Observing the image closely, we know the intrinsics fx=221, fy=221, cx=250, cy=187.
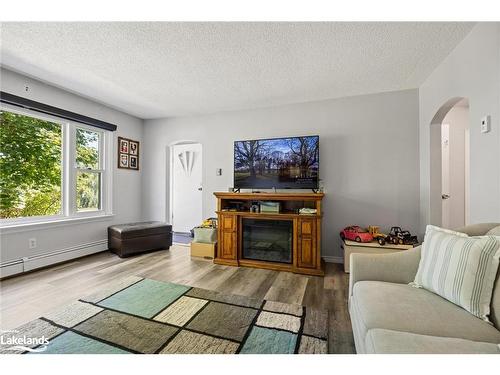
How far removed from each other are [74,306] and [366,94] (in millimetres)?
4040

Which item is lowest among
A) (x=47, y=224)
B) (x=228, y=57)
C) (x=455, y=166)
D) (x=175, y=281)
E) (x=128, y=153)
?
(x=175, y=281)

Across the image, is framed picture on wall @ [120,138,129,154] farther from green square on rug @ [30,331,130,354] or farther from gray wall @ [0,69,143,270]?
green square on rug @ [30,331,130,354]

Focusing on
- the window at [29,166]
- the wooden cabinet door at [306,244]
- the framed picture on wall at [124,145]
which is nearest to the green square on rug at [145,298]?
the wooden cabinet door at [306,244]

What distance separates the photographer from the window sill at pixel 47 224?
2506 mm

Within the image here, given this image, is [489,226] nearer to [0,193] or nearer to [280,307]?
[280,307]

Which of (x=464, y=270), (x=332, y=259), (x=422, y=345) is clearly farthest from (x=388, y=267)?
(x=332, y=259)

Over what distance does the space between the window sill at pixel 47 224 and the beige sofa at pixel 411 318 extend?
355 cm

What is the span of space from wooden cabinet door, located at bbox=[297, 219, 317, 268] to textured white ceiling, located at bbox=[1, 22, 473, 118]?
5.72 ft

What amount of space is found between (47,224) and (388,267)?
3783 mm

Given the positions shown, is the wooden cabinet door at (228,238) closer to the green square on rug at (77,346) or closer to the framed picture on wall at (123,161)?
the green square on rug at (77,346)

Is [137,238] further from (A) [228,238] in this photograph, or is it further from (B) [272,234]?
(B) [272,234]

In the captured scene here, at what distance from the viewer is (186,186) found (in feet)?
15.1

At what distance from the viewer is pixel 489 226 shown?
1.37 m
